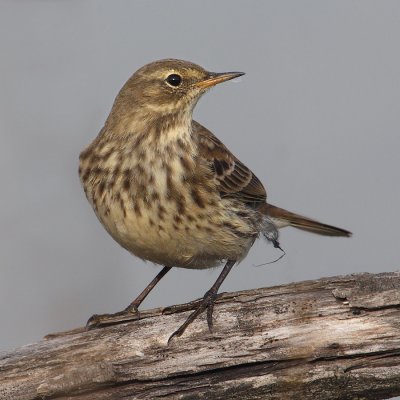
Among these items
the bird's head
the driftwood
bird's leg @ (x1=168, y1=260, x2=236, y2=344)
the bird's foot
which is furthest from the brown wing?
the driftwood

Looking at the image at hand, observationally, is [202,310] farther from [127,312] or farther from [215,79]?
[215,79]

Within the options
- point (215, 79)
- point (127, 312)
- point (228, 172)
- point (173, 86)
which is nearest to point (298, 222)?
point (228, 172)

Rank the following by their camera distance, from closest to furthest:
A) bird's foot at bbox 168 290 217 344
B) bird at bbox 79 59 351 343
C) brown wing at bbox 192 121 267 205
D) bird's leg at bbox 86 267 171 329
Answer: bird's foot at bbox 168 290 217 344
bird's leg at bbox 86 267 171 329
bird at bbox 79 59 351 343
brown wing at bbox 192 121 267 205

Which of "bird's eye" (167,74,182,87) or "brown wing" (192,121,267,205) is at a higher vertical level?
"bird's eye" (167,74,182,87)

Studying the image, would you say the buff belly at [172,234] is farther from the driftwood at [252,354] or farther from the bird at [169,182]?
the driftwood at [252,354]

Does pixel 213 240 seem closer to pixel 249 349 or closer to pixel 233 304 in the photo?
pixel 233 304

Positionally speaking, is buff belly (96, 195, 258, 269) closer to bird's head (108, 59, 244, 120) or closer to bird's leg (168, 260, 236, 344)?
bird's leg (168, 260, 236, 344)

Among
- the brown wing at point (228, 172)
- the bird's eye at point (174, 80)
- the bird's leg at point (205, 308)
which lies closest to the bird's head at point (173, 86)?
the bird's eye at point (174, 80)
